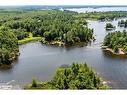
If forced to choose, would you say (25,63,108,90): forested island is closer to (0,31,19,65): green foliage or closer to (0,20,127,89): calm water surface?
(0,20,127,89): calm water surface

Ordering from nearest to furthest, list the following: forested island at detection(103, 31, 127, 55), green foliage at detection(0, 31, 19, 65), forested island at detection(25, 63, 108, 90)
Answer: forested island at detection(25, 63, 108, 90) → green foliage at detection(0, 31, 19, 65) → forested island at detection(103, 31, 127, 55)

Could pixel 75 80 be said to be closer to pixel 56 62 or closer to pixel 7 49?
pixel 56 62

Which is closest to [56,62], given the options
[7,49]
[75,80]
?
[7,49]


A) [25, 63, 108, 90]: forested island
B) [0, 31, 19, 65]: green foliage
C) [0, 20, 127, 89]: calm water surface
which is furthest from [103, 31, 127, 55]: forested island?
[25, 63, 108, 90]: forested island

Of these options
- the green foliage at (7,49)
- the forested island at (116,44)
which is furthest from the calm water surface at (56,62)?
the forested island at (116,44)

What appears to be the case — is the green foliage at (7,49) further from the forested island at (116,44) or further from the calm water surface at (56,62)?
the forested island at (116,44)
